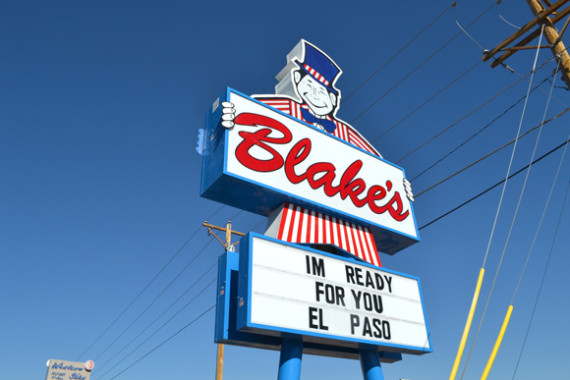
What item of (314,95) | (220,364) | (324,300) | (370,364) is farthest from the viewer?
(220,364)

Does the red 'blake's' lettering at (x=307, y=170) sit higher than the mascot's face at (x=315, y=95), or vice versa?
the mascot's face at (x=315, y=95)

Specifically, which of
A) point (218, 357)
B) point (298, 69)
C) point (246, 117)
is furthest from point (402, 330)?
point (218, 357)

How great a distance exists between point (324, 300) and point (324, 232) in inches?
59.9

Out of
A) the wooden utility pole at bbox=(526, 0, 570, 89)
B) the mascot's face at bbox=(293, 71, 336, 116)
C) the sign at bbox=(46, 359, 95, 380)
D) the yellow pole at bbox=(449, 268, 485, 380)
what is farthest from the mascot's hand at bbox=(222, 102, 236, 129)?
the sign at bbox=(46, 359, 95, 380)

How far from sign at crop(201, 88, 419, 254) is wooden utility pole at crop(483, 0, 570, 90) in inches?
139

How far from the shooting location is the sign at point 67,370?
1116 inches

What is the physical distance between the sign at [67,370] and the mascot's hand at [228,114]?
27260mm

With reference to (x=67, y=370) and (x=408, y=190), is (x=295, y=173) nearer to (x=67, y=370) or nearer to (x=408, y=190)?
(x=408, y=190)

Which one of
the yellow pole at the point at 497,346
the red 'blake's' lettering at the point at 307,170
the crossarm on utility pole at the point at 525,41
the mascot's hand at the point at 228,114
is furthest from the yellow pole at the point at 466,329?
the crossarm on utility pole at the point at 525,41

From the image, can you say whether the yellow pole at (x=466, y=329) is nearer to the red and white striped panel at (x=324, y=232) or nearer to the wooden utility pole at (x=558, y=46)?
the red and white striped panel at (x=324, y=232)

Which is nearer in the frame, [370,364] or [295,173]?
[370,364]

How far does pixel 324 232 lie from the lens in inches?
354

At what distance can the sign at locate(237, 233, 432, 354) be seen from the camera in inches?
285

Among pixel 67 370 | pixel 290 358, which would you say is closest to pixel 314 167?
pixel 290 358
